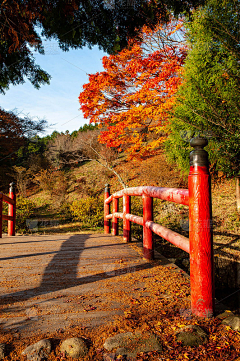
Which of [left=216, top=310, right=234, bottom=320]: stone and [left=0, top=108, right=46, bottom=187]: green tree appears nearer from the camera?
[left=216, top=310, right=234, bottom=320]: stone

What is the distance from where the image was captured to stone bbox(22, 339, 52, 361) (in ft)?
3.42

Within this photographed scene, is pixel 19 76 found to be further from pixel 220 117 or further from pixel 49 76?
pixel 220 117

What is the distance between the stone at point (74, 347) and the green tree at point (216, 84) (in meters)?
5.20

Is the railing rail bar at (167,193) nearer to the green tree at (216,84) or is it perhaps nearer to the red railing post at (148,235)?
the red railing post at (148,235)

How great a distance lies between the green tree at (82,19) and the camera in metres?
3.94

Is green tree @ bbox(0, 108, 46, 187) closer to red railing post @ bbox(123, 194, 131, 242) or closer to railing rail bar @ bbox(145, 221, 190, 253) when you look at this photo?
red railing post @ bbox(123, 194, 131, 242)

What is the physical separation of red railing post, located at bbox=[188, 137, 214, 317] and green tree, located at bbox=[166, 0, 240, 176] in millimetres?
4359

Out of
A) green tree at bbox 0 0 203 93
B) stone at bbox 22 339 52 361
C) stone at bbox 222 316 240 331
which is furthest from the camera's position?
green tree at bbox 0 0 203 93

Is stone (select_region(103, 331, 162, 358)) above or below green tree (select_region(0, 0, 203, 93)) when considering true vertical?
below

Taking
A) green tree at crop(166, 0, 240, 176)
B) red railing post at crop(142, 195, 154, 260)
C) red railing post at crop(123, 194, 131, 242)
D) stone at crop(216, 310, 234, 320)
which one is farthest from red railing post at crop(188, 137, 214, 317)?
green tree at crop(166, 0, 240, 176)

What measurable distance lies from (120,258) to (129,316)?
132cm

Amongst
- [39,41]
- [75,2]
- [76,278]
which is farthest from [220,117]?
[76,278]

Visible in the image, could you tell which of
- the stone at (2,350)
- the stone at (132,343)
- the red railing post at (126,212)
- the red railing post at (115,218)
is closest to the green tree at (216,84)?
the red railing post at (115,218)

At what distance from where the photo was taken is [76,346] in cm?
109
